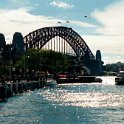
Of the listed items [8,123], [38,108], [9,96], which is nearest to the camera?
[8,123]

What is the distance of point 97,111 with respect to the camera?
99.1 metres

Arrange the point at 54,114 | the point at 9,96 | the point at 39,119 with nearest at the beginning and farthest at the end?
the point at 39,119 < the point at 54,114 < the point at 9,96

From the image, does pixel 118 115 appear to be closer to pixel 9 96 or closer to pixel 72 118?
pixel 72 118

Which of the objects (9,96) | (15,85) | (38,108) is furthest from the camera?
(15,85)

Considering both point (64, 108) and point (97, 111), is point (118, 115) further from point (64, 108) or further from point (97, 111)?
point (64, 108)

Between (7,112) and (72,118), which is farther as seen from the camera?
(7,112)

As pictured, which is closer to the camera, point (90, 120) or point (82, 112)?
point (90, 120)

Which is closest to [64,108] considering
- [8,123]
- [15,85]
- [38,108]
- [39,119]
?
[38,108]

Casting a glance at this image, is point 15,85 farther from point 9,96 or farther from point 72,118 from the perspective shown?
point 72,118

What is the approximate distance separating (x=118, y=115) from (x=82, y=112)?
913cm

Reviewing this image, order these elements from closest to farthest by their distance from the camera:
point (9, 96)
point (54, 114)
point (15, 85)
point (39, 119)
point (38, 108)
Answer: point (39, 119) → point (54, 114) → point (38, 108) → point (9, 96) → point (15, 85)

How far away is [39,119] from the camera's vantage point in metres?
85.9

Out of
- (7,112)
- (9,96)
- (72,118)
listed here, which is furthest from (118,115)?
(9,96)

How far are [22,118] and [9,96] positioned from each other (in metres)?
50.6
